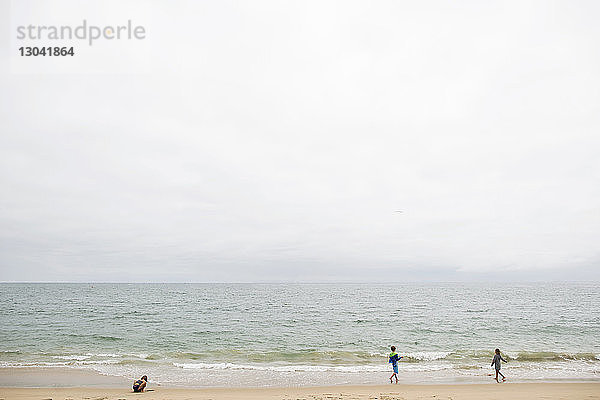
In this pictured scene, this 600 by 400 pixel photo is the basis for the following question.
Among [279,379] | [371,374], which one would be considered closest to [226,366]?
[279,379]

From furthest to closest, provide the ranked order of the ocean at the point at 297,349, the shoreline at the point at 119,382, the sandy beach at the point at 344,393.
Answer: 1. the ocean at the point at 297,349
2. the shoreline at the point at 119,382
3. the sandy beach at the point at 344,393

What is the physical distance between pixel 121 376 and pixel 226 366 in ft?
17.9

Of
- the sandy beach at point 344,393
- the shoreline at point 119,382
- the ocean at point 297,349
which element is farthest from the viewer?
the ocean at point 297,349

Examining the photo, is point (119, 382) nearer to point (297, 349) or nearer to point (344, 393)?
point (344, 393)

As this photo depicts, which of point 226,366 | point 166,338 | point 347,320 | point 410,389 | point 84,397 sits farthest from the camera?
point 347,320

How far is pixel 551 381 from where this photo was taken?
18.7 metres

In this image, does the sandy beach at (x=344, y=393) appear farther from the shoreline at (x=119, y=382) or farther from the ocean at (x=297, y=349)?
the ocean at (x=297, y=349)

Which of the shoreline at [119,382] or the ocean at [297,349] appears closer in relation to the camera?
the shoreline at [119,382]

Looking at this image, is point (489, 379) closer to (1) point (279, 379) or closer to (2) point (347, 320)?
(1) point (279, 379)

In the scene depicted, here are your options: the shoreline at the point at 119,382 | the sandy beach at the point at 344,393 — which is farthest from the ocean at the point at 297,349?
the sandy beach at the point at 344,393

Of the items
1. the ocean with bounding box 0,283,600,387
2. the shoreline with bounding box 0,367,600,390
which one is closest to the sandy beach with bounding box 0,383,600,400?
the shoreline with bounding box 0,367,600,390

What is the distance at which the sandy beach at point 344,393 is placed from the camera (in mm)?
15156

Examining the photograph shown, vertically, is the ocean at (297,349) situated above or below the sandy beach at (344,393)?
below

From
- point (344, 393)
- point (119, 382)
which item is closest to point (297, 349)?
point (344, 393)
